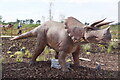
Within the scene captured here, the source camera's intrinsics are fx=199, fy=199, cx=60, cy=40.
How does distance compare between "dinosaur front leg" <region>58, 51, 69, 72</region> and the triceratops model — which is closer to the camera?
the triceratops model

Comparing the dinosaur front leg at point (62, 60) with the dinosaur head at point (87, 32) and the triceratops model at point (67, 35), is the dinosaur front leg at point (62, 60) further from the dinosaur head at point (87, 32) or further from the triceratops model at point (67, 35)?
the dinosaur head at point (87, 32)

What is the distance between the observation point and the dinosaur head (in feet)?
9.70

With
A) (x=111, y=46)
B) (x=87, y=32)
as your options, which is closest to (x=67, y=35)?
(x=87, y=32)

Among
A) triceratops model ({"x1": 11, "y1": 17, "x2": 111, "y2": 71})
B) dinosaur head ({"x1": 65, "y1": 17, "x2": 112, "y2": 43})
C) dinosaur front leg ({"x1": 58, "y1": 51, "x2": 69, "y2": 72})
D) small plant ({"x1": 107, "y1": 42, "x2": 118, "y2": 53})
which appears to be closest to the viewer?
dinosaur head ({"x1": 65, "y1": 17, "x2": 112, "y2": 43})

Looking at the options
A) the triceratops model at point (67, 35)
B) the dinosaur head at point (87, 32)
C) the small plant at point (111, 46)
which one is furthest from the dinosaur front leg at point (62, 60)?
the small plant at point (111, 46)

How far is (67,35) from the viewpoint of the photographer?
11.7 feet

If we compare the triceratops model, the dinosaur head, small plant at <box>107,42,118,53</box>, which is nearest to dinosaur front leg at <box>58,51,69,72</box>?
the triceratops model

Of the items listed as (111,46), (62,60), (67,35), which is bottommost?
(62,60)

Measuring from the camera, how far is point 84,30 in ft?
10.9

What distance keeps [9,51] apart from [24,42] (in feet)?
4.94

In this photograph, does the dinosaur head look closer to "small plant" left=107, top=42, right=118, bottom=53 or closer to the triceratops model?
the triceratops model

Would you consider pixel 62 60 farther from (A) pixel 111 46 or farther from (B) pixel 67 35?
(A) pixel 111 46

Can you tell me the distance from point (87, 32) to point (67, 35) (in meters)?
0.47

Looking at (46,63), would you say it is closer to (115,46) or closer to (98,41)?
(98,41)
